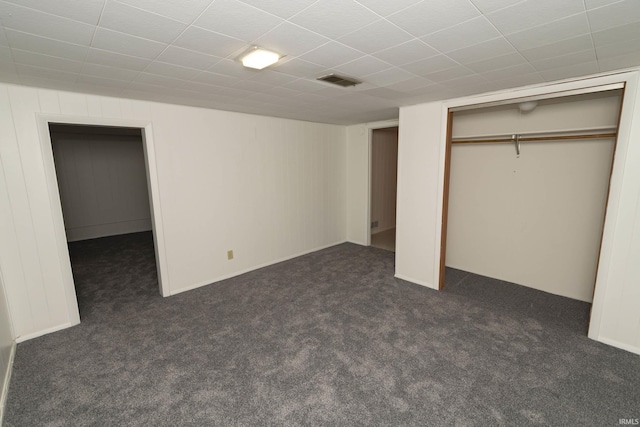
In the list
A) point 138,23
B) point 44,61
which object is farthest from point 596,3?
point 44,61

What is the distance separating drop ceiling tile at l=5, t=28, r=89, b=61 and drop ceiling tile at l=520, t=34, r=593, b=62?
2.75 metres

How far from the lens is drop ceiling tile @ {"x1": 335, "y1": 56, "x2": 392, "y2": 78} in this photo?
6.44 ft

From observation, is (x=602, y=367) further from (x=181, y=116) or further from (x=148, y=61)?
(x=181, y=116)

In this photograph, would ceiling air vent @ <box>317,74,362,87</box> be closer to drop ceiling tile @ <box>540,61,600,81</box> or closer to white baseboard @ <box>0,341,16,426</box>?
drop ceiling tile @ <box>540,61,600,81</box>

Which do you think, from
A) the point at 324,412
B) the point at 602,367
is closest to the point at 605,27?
the point at 602,367

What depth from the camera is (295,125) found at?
446 cm

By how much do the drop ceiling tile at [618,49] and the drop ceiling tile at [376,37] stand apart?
126 cm

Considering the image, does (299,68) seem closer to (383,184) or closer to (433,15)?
(433,15)

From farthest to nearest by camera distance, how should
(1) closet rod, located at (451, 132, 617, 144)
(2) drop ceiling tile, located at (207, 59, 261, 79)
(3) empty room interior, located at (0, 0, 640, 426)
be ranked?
(1) closet rod, located at (451, 132, 617, 144)
(2) drop ceiling tile, located at (207, 59, 261, 79)
(3) empty room interior, located at (0, 0, 640, 426)

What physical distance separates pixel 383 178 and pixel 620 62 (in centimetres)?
421

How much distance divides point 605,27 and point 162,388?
11.1 feet

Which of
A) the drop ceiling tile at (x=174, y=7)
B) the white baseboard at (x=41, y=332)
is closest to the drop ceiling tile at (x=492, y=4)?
the drop ceiling tile at (x=174, y=7)

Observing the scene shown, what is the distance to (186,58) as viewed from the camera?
1.90m

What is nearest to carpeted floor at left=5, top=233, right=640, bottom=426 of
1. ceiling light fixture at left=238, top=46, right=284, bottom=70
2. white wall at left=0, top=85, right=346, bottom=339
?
white wall at left=0, top=85, right=346, bottom=339
